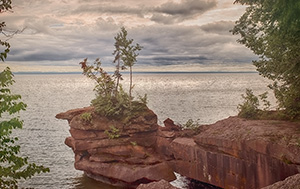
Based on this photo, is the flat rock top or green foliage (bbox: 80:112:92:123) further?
green foliage (bbox: 80:112:92:123)

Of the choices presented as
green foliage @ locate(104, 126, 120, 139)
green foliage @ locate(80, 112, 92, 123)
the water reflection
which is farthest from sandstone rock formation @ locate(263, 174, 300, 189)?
green foliage @ locate(80, 112, 92, 123)

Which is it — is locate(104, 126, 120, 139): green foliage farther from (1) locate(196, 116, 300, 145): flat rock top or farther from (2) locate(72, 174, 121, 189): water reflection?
(1) locate(196, 116, 300, 145): flat rock top

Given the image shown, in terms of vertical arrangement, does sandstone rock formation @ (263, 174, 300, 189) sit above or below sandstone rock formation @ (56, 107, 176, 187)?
above

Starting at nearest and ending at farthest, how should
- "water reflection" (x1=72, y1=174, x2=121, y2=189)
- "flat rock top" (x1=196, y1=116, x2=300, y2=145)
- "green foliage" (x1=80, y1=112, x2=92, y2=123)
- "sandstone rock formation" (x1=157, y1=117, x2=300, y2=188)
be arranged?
"sandstone rock formation" (x1=157, y1=117, x2=300, y2=188)
"flat rock top" (x1=196, y1=116, x2=300, y2=145)
"water reflection" (x1=72, y1=174, x2=121, y2=189)
"green foliage" (x1=80, y1=112, x2=92, y2=123)

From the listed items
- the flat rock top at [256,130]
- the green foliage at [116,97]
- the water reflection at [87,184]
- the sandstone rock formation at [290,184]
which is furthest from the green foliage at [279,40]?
the water reflection at [87,184]

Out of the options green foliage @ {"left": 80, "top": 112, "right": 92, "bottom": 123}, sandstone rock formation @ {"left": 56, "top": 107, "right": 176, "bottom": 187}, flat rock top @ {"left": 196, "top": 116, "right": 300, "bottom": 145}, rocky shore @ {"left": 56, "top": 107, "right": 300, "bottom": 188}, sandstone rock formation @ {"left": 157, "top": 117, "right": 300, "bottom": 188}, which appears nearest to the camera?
sandstone rock formation @ {"left": 157, "top": 117, "right": 300, "bottom": 188}

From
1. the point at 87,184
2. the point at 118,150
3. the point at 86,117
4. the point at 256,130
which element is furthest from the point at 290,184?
the point at 86,117

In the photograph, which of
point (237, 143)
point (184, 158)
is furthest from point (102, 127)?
point (237, 143)

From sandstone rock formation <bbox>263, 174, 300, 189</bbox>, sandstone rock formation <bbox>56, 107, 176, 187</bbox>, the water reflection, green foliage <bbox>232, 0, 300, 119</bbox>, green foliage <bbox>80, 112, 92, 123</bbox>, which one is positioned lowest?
the water reflection

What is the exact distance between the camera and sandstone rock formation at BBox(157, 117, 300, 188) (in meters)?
19.8

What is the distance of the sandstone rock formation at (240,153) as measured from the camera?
1981 centimetres

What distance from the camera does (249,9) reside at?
24547 mm

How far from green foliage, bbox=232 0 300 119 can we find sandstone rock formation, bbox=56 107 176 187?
470 inches

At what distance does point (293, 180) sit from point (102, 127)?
19.3 m
